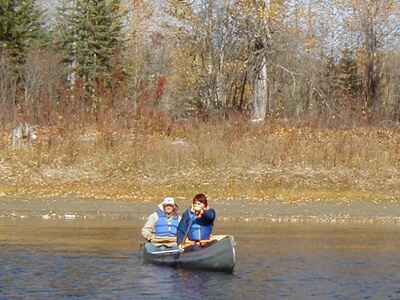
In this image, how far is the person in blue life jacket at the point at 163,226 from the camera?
21797mm

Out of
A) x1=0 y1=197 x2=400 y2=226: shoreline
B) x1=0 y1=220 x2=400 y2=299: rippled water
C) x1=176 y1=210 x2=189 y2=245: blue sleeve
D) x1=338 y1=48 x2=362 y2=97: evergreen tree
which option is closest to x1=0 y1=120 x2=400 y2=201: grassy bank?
x1=0 y1=197 x2=400 y2=226: shoreline

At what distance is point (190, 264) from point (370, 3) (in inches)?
1707

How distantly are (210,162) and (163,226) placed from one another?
59.9 ft

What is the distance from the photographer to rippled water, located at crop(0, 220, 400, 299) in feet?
57.0

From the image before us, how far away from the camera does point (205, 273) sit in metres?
20.0

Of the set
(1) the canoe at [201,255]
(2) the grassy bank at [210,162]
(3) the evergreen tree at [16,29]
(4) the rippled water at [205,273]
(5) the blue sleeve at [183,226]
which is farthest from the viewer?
(3) the evergreen tree at [16,29]

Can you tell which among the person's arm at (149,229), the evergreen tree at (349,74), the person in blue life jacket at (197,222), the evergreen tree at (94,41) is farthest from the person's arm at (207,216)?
the evergreen tree at (349,74)

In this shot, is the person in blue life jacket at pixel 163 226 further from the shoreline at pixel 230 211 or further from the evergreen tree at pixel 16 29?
the evergreen tree at pixel 16 29

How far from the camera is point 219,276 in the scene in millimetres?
19594

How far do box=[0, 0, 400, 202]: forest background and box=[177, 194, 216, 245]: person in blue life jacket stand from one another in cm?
1463

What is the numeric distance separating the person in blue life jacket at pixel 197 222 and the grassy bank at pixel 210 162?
14713mm

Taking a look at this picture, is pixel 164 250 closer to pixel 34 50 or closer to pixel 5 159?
pixel 5 159

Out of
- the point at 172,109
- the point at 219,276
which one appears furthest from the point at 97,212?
the point at 172,109

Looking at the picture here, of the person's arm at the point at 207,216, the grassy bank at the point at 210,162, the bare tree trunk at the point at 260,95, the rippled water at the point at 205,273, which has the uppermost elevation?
the bare tree trunk at the point at 260,95
